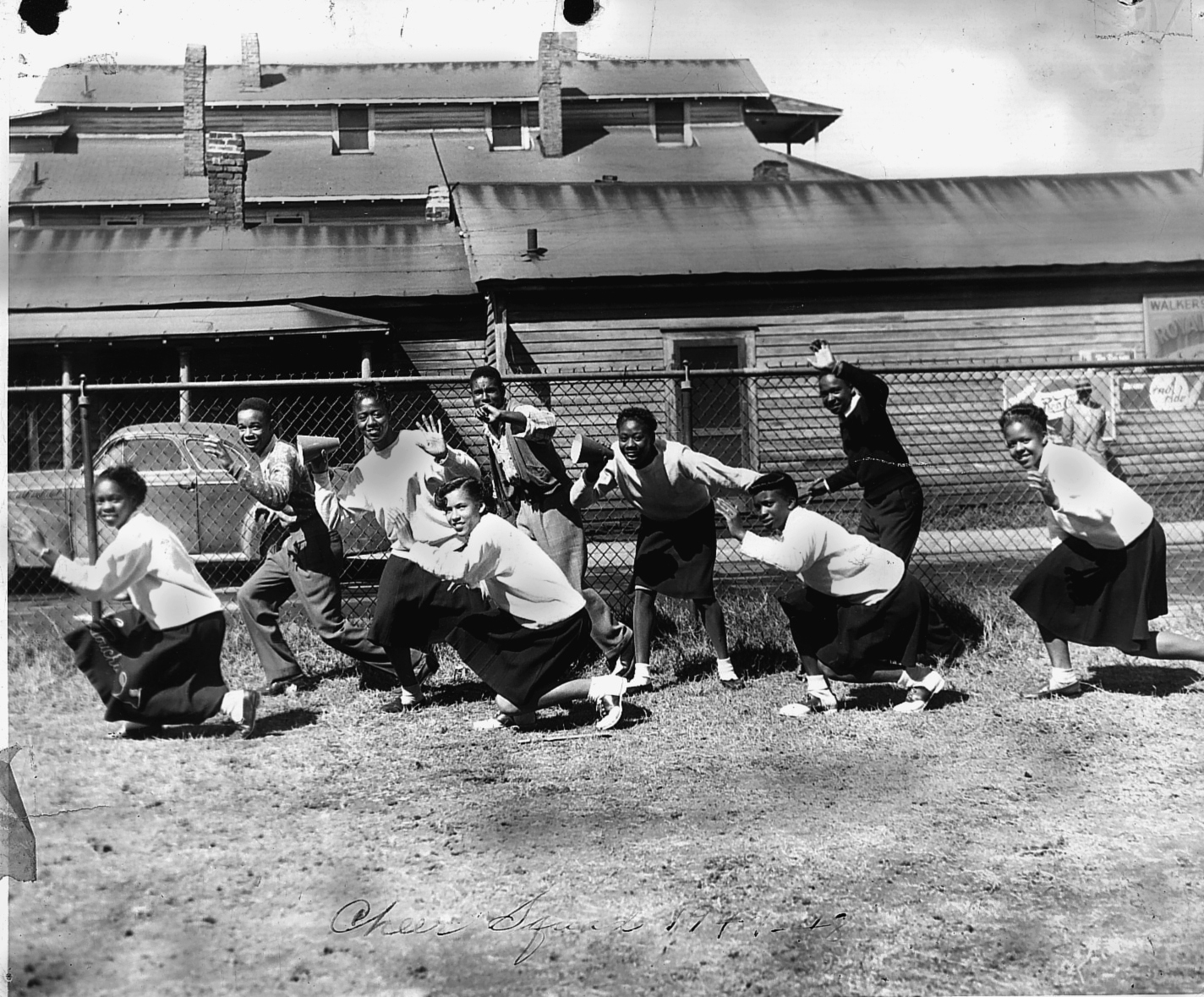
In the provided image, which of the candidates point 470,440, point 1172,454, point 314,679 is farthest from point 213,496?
point 1172,454

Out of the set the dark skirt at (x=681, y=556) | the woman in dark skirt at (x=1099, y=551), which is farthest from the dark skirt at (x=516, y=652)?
the woman in dark skirt at (x=1099, y=551)

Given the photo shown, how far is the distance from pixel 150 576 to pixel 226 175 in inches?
196

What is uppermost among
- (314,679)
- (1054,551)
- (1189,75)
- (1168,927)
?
(1189,75)

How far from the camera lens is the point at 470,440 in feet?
28.7

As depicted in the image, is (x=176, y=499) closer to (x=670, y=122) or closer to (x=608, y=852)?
(x=608, y=852)

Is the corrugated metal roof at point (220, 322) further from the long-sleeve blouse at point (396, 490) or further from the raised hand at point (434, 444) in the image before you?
the raised hand at point (434, 444)

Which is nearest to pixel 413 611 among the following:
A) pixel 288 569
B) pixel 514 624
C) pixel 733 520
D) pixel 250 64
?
pixel 514 624

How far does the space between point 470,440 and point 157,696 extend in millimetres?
4873

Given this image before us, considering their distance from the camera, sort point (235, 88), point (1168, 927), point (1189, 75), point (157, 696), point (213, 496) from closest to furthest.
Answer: point (1168, 927) → point (157, 696) → point (1189, 75) → point (235, 88) → point (213, 496)

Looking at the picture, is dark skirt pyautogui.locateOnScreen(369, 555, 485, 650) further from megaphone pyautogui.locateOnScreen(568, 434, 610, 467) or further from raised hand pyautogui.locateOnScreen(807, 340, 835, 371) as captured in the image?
raised hand pyautogui.locateOnScreen(807, 340, 835, 371)

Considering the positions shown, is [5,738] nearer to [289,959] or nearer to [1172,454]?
[289,959]

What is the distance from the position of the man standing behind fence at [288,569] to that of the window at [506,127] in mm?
2604

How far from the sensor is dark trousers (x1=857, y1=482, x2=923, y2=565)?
526 cm

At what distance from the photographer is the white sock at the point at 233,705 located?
13.6 ft
